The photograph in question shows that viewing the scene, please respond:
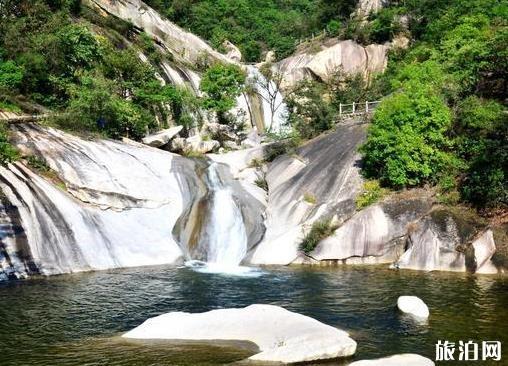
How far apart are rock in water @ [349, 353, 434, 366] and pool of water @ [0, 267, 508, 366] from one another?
3.48 ft

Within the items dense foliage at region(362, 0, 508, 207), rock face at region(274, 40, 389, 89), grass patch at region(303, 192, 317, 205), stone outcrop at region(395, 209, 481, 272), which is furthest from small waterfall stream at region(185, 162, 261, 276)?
rock face at region(274, 40, 389, 89)

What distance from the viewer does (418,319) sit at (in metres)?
16.7

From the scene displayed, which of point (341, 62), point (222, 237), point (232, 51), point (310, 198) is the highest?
point (232, 51)

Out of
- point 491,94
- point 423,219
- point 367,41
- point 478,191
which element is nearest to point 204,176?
point 423,219

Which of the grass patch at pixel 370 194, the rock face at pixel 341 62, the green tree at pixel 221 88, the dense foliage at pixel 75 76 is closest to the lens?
the grass patch at pixel 370 194

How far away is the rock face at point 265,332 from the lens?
12922 millimetres

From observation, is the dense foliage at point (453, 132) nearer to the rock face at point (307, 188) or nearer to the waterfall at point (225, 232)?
the rock face at point (307, 188)

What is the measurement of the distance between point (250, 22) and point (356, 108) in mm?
51542

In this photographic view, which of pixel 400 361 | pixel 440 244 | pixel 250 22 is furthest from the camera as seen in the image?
pixel 250 22

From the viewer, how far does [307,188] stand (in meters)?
32.5

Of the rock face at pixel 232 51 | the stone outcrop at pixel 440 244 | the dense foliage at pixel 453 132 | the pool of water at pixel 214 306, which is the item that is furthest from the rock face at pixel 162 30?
the stone outcrop at pixel 440 244

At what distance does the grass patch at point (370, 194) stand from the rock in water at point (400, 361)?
1703 centimetres

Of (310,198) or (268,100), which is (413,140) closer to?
(310,198)

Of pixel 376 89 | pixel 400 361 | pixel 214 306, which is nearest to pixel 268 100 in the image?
pixel 376 89
